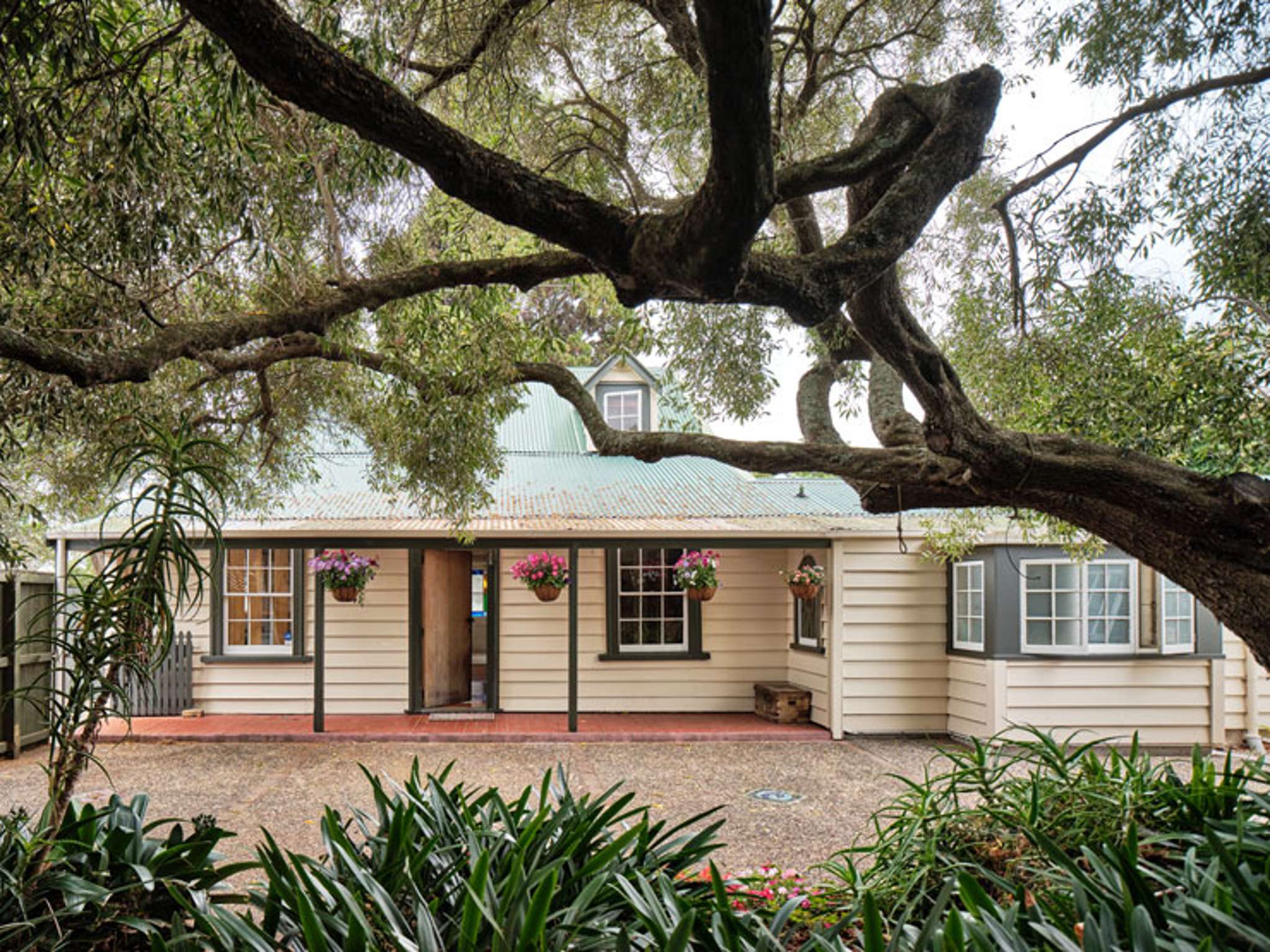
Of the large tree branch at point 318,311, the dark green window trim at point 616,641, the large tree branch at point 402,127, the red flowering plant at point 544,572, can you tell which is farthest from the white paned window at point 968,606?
the large tree branch at point 402,127

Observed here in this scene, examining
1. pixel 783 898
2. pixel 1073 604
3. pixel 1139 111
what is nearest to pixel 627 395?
pixel 1073 604

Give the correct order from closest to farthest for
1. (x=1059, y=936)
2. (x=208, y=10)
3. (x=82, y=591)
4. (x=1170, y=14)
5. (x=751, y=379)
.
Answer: (x=1059, y=936)
(x=208, y=10)
(x=82, y=591)
(x=1170, y=14)
(x=751, y=379)

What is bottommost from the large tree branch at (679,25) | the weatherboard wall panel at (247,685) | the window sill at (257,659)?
the weatherboard wall panel at (247,685)

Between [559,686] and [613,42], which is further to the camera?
[559,686]

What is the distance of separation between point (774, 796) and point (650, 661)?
164 inches

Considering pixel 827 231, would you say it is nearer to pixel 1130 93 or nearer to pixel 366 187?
pixel 1130 93

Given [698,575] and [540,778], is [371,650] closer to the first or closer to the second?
[540,778]

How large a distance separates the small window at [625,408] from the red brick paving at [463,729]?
4394mm

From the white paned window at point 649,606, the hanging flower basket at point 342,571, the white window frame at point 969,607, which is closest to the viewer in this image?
the white window frame at point 969,607

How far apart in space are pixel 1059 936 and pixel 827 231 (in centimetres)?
673

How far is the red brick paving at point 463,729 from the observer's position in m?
9.92

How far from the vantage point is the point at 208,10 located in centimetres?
233

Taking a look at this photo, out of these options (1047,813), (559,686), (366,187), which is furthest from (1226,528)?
(559,686)

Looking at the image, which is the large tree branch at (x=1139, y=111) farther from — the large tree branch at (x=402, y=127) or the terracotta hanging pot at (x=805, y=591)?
the terracotta hanging pot at (x=805, y=591)
